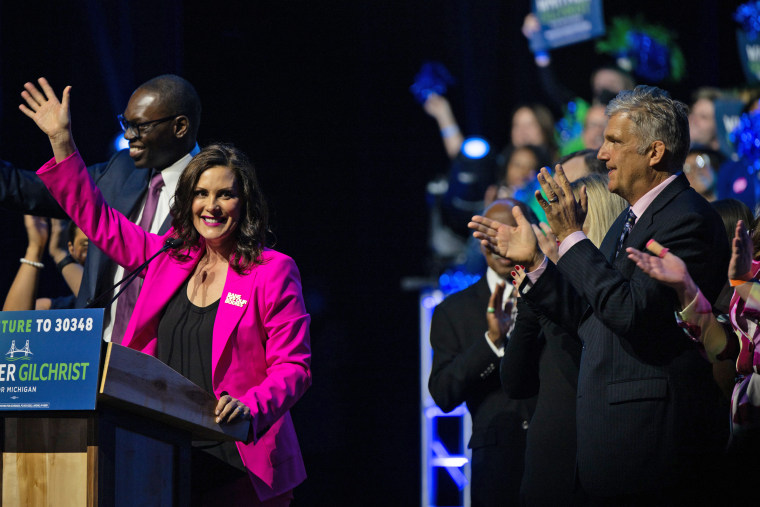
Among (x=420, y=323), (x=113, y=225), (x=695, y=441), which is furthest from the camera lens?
(x=420, y=323)

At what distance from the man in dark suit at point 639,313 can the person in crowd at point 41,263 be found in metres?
2.05

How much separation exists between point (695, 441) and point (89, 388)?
4.63ft

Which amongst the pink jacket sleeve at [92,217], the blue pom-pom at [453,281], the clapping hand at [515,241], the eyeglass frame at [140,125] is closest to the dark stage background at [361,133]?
the blue pom-pom at [453,281]

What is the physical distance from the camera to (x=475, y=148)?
23.1 ft

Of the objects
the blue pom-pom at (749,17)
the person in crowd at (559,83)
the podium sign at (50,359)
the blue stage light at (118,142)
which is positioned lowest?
the podium sign at (50,359)

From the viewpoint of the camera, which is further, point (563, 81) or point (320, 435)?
point (563, 81)

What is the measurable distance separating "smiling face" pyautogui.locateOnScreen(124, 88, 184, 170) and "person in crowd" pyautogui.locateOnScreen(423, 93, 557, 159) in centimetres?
371

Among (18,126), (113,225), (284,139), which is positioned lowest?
(113,225)

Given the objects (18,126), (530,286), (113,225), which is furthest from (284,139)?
(530,286)

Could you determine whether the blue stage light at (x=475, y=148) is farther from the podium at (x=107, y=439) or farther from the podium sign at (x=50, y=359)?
the podium sign at (x=50, y=359)

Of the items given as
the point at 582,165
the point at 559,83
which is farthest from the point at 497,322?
the point at 559,83

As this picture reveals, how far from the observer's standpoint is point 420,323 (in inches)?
277

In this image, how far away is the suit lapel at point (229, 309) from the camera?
98.2 inches

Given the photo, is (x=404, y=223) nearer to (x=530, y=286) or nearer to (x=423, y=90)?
(x=423, y=90)
